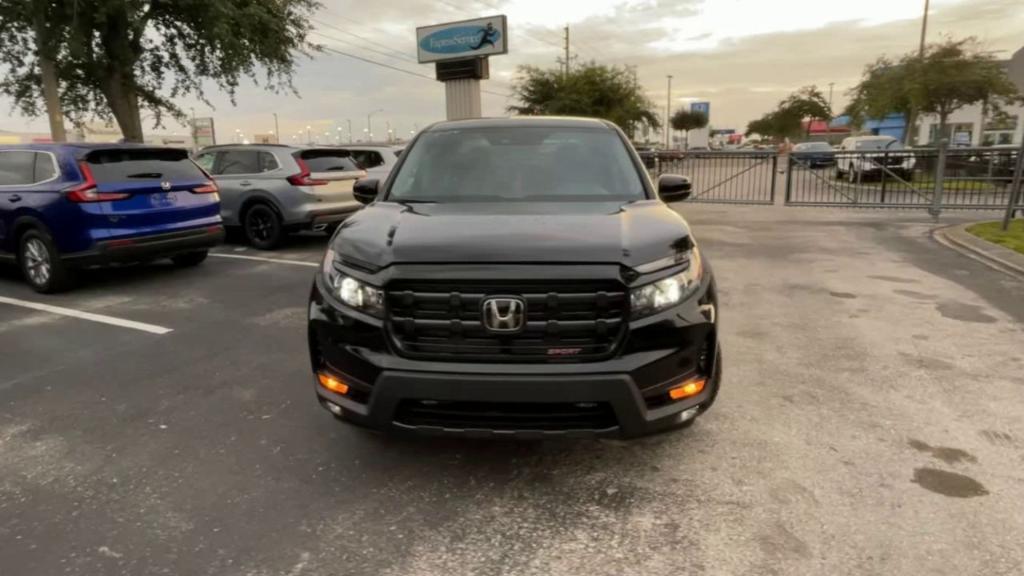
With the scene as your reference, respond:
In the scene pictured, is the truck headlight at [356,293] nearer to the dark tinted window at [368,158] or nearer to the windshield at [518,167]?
the windshield at [518,167]

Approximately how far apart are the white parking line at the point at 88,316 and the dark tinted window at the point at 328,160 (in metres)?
4.12

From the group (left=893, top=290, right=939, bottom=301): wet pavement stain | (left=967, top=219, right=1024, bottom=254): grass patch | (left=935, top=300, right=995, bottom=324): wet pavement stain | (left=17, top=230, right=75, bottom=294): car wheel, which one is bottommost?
(left=935, top=300, right=995, bottom=324): wet pavement stain

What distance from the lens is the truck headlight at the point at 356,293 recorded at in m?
2.90

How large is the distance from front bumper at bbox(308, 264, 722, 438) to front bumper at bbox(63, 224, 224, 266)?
17.6 feet

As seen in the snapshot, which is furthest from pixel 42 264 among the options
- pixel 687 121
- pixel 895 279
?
pixel 687 121

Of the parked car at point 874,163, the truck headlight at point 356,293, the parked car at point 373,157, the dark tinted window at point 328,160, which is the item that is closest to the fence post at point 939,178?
the parked car at point 874,163

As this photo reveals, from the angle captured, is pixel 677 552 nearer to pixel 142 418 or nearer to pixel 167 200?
pixel 142 418

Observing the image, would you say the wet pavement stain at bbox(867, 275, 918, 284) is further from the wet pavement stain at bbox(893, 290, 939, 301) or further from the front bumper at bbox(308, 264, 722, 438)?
the front bumper at bbox(308, 264, 722, 438)

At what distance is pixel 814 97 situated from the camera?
72.0m

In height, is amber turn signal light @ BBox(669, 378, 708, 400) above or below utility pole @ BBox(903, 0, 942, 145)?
below

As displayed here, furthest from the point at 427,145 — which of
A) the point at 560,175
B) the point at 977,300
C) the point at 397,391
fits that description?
the point at 977,300

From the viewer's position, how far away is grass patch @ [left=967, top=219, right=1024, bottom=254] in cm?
908

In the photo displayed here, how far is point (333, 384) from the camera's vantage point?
307 centimetres

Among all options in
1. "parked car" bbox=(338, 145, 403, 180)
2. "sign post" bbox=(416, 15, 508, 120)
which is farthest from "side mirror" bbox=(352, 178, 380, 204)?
"sign post" bbox=(416, 15, 508, 120)
